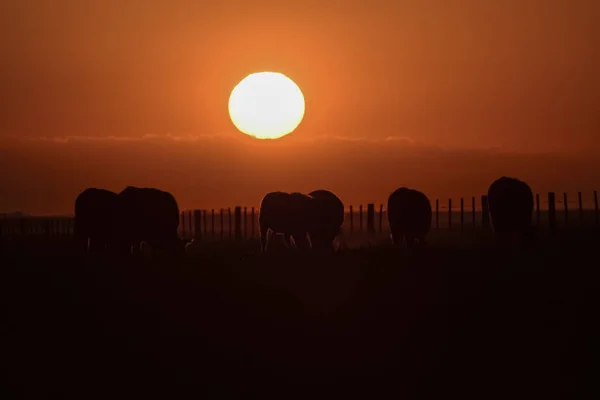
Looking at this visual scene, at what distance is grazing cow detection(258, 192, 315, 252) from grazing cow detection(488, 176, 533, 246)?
5793 millimetres

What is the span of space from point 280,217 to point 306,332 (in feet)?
48.1

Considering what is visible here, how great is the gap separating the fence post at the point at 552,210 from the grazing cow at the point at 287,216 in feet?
36.7

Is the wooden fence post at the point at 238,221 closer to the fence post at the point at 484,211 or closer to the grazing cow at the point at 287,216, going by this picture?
the fence post at the point at 484,211

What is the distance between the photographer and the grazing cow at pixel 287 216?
966 inches

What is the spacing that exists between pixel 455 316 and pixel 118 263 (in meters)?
9.60

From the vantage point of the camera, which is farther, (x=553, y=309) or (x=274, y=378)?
(x=553, y=309)

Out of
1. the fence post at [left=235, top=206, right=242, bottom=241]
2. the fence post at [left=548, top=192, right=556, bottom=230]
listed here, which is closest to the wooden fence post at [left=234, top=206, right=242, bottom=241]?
the fence post at [left=235, top=206, right=242, bottom=241]

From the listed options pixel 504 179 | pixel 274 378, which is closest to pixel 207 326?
pixel 274 378

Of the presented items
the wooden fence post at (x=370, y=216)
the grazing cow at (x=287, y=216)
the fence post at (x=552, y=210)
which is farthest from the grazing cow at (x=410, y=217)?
the wooden fence post at (x=370, y=216)

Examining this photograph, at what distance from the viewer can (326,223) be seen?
25.4 metres

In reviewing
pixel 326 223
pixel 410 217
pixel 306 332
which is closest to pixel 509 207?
pixel 410 217

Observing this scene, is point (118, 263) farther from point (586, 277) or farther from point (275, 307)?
point (586, 277)

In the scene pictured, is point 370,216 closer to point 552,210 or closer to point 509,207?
point 552,210

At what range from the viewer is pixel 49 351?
9.20 metres
